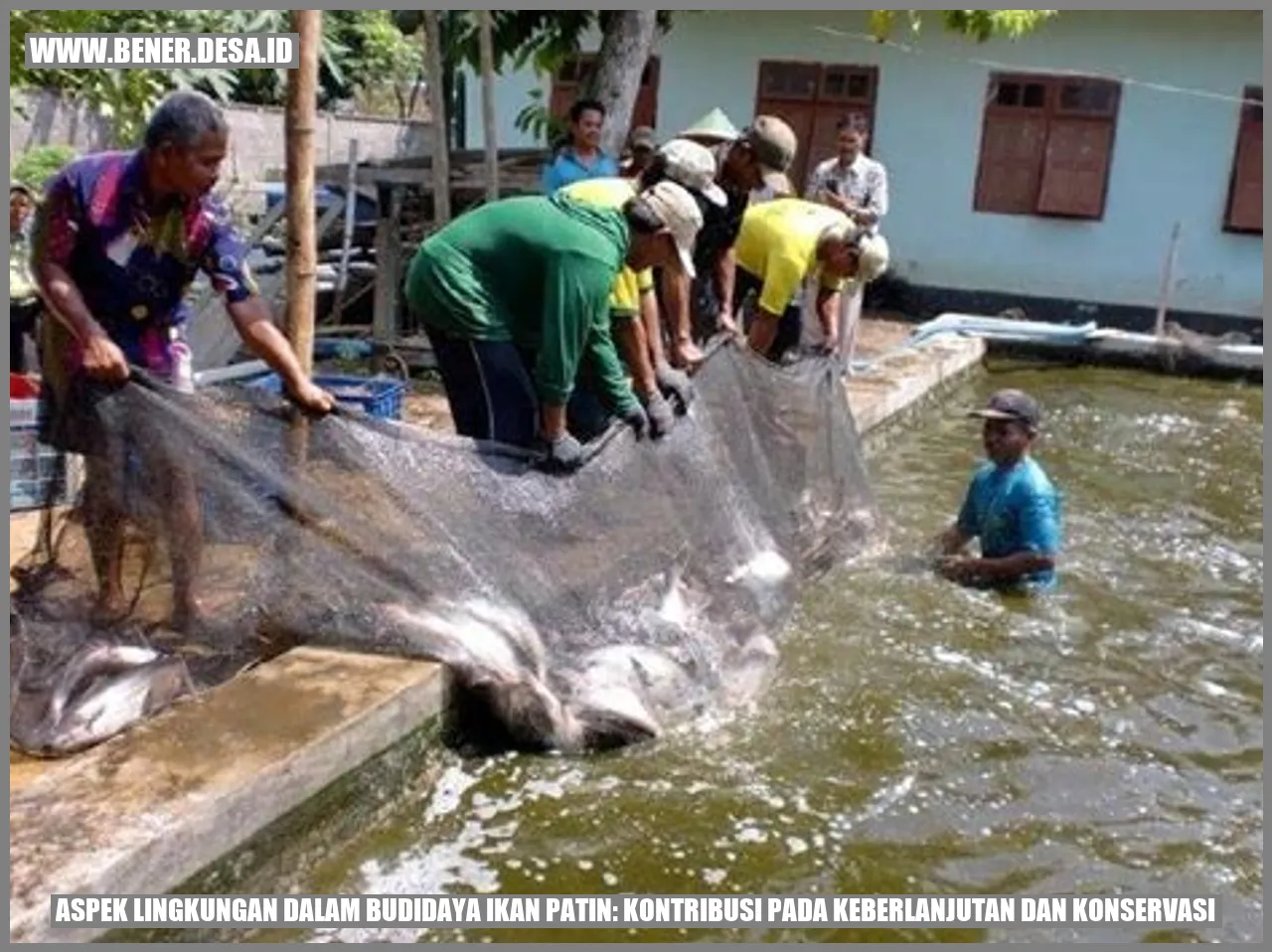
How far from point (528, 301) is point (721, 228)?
1844mm

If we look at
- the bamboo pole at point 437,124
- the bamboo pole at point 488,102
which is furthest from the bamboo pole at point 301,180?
the bamboo pole at point 488,102

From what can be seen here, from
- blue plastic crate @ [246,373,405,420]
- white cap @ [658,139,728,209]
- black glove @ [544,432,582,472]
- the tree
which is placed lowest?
blue plastic crate @ [246,373,405,420]

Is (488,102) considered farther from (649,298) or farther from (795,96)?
(795,96)

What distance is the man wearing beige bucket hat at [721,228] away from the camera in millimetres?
5852

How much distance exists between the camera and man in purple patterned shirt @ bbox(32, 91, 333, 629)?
378 cm

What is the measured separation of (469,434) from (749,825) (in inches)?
74.7

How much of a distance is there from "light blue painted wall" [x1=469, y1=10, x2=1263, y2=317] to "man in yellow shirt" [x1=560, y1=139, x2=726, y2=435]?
10.1 m

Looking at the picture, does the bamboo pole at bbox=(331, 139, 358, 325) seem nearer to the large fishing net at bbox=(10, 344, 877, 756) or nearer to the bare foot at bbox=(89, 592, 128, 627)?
the large fishing net at bbox=(10, 344, 877, 756)

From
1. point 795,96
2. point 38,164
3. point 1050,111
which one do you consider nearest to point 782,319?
point 38,164

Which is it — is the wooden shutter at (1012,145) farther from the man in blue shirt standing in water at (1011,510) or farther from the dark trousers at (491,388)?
the dark trousers at (491,388)

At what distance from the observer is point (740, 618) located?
5.14 m

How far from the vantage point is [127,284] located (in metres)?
4.00

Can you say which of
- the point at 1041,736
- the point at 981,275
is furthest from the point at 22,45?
the point at 981,275

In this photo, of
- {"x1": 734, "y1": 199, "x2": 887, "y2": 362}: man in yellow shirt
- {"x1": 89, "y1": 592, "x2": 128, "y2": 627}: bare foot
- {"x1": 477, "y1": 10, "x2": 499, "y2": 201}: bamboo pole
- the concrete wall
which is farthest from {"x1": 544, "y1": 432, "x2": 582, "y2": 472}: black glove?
the concrete wall
